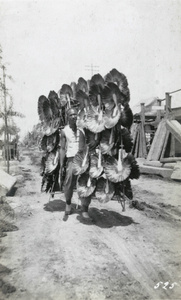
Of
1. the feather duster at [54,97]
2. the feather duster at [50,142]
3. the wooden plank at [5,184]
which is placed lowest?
the wooden plank at [5,184]

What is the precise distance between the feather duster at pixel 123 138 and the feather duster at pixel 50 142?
1.40m

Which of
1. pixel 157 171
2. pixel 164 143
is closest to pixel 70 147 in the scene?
pixel 157 171

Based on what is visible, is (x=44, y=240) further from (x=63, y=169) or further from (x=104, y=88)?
(x=104, y=88)

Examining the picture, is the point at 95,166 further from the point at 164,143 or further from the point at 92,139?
the point at 164,143

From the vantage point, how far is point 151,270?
286cm

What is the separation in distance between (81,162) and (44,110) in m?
1.49

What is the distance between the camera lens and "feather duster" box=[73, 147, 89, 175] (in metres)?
4.22

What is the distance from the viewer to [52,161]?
5.12 meters

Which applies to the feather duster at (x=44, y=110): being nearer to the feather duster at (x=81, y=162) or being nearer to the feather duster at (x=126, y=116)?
the feather duster at (x=81, y=162)

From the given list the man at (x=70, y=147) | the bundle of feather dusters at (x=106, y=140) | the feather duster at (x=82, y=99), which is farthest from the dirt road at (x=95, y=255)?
the feather duster at (x=82, y=99)

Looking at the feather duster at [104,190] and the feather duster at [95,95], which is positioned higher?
the feather duster at [95,95]

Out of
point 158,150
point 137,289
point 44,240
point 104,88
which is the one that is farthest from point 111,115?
point 158,150

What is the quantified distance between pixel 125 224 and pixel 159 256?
1.17 meters

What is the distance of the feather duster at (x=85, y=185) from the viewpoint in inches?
163
